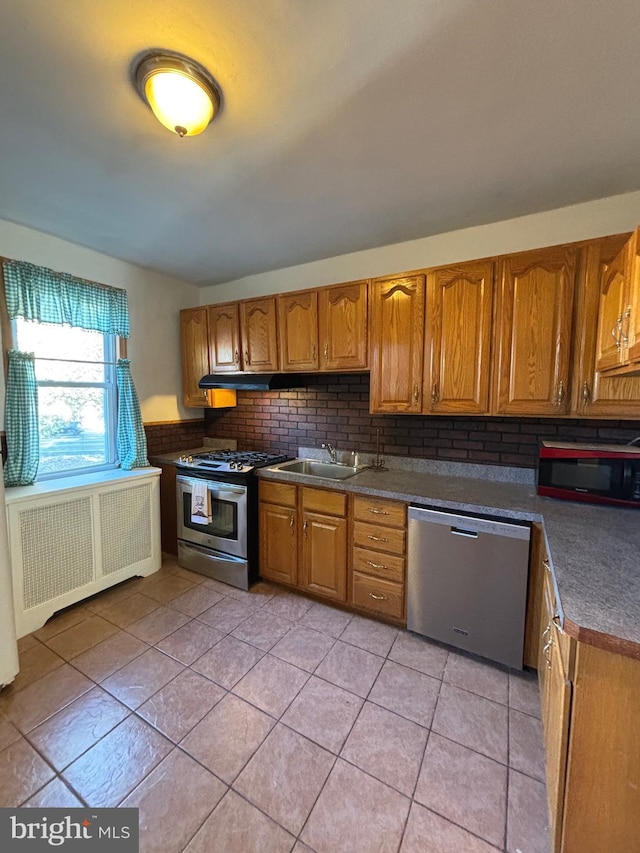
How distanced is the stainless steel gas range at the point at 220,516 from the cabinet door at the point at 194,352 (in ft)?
2.33

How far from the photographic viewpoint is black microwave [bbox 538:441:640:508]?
1705 mm

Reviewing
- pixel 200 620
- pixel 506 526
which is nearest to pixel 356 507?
pixel 506 526

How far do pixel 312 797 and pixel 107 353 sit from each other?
3.12 metres

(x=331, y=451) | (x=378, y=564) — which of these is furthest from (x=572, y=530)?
(x=331, y=451)

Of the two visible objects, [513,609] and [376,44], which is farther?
[513,609]

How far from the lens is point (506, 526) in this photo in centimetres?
179

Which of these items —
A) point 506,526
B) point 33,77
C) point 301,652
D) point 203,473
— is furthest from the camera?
point 203,473

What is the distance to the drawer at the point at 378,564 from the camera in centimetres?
216

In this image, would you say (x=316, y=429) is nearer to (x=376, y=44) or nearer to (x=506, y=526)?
(x=506, y=526)

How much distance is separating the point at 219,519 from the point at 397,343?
74.9 inches

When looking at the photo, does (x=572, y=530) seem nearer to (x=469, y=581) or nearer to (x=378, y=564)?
(x=469, y=581)

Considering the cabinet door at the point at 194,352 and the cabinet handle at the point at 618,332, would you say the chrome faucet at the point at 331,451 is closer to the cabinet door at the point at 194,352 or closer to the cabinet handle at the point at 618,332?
the cabinet door at the point at 194,352

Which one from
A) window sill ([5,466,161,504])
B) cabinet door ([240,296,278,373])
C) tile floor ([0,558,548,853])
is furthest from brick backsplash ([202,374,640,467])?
tile floor ([0,558,548,853])

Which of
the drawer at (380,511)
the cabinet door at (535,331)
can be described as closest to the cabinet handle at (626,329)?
the cabinet door at (535,331)
